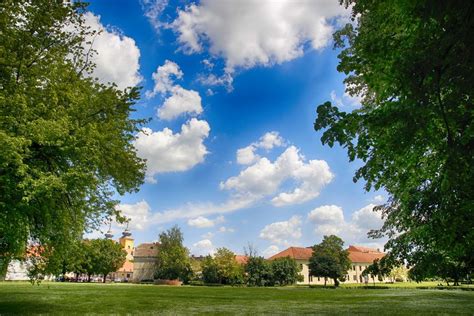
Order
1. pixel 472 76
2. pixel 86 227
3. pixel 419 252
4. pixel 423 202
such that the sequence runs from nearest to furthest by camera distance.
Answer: pixel 472 76, pixel 423 202, pixel 419 252, pixel 86 227

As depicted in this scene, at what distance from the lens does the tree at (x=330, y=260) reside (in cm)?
8219

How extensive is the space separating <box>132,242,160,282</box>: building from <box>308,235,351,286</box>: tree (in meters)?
55.4

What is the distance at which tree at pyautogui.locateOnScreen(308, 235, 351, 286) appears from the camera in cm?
8219

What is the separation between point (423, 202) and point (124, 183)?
15.7m

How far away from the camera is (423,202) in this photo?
11180mm

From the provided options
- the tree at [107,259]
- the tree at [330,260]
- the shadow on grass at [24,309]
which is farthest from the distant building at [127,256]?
the shadow on grass at [24,309]

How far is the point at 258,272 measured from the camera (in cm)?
8044

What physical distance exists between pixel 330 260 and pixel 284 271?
34.2ft

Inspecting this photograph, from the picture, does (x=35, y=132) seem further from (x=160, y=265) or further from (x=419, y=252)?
(x=160, y=265)

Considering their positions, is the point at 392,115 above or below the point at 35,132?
below

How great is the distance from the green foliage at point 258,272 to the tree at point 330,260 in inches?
410

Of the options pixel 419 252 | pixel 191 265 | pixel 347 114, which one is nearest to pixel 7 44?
pixel 347 114

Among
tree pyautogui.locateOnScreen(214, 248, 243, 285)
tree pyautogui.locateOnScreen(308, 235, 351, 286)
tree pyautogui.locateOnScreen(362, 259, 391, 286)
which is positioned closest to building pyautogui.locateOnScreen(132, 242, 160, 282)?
tree pyautogui.locateOnScreen(214, 248, 243, 285)

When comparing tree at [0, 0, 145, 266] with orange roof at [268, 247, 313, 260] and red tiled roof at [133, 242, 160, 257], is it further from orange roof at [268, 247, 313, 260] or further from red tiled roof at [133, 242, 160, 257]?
red tiled roof at [133, 242, 160, 257]
